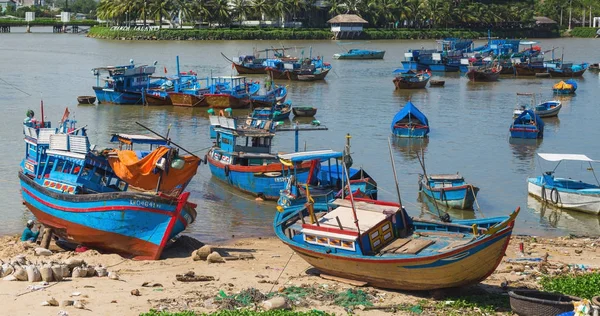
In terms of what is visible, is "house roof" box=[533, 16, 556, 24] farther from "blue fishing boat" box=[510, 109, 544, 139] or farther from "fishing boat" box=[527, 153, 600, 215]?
"fishing boat" box=[527, 153, 600, 215]

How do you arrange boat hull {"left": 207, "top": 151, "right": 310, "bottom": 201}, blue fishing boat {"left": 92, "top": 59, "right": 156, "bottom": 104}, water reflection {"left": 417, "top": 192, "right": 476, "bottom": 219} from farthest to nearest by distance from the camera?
blue fishing boat {"left": 92, "top": 59, "right": 156, "bottom": 104}, boat hull {"left": 207, "top": 151, "right": 310, "bottom": 201}, water reflection {"left": 417, "top": 192, "right": 476, "bottom": 219}

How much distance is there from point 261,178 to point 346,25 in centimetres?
9352

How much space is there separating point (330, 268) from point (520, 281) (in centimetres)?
378

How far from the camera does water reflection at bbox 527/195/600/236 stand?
25219mm

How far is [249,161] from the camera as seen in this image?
93.8ft

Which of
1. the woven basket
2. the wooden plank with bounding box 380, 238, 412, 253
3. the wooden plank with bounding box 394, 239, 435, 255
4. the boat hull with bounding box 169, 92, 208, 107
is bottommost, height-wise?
the boat hull with bounding box 169, 92, 208, 107

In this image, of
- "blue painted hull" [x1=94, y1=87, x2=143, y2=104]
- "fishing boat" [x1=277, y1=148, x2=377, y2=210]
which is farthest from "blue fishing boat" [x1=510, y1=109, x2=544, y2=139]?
"blue painted hull" [x1=94, y1=87, x2=143, y2=104]

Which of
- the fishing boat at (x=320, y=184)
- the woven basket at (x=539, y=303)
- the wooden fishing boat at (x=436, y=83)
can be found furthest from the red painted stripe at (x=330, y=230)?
the wooden fishing boat at (x=436, y=83)

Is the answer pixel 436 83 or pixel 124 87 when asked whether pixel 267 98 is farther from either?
pixel 436 83

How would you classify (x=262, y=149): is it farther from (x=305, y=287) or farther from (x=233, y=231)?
(x=305, y=287)

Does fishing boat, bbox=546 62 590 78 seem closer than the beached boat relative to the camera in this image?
No

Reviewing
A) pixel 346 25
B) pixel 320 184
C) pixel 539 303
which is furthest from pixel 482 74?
pixel 539 303

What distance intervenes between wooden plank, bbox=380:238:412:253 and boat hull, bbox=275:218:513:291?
605 millimetres

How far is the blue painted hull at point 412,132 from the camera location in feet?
130
